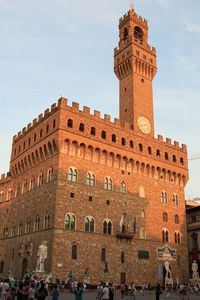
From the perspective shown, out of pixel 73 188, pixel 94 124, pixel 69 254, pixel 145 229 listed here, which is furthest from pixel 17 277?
pixel 94 124

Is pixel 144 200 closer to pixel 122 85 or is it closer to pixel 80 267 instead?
pixel 80 267

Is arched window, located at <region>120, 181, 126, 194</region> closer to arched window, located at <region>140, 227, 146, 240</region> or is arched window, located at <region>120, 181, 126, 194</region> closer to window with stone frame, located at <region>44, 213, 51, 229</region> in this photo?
arched window, located at <region>140, 227, 146, 240</region>

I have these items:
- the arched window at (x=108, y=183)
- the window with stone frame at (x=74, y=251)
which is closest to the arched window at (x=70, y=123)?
the arched window at (x=108, y=183)

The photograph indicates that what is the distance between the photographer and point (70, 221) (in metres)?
32.5

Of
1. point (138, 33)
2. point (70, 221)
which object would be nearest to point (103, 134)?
point (70, 221)

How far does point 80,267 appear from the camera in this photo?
103ft

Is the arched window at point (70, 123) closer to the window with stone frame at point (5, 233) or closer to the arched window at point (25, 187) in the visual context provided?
the arched window at point (25, 187)

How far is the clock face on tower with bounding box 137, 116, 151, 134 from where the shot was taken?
4216 centimetres

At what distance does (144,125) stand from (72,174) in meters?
13.2

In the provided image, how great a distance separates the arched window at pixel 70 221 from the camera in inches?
1266

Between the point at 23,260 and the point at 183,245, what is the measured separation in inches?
754

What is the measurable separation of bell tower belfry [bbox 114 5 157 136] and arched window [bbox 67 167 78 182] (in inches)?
420

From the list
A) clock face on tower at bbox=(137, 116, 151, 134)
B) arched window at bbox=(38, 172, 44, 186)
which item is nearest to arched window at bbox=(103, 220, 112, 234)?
arched window at bbox=(38, 172, 44, 186)

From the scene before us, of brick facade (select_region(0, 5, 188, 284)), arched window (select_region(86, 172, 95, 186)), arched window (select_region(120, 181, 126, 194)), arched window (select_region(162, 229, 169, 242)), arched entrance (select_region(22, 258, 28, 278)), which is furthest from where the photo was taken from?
arched window (select_region(162, 229, 169, 242))
